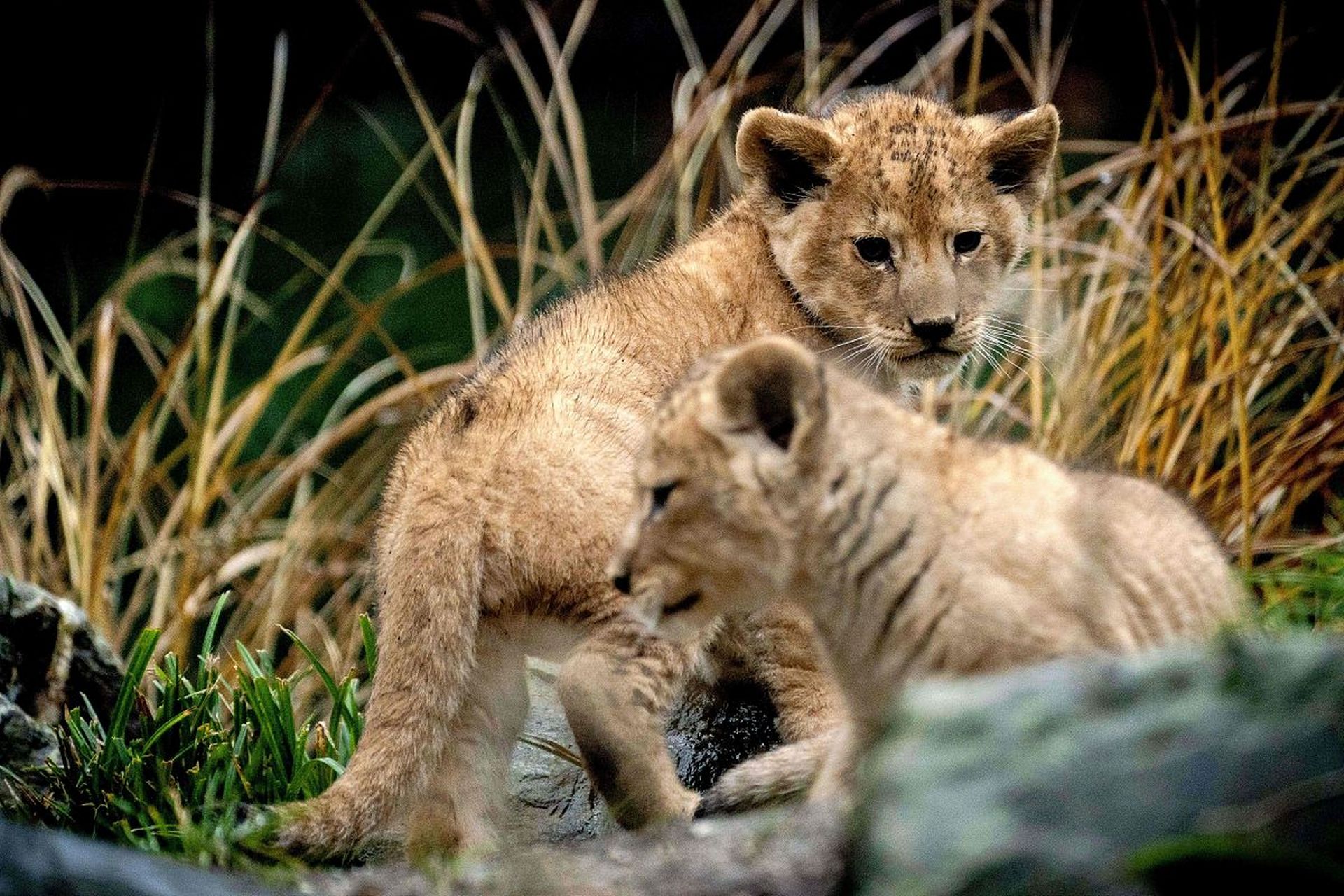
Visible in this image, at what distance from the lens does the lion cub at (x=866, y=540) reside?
3.29m

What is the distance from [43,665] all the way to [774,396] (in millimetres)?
3165

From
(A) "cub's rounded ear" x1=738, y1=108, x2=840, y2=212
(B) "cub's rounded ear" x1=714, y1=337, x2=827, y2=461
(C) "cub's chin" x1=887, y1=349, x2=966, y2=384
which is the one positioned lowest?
(B) "cub's rounded ear" x1=714, y1=337, x2=827, y2=461

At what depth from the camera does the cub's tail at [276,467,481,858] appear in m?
4.08

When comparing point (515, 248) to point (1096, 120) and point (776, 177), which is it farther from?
point (1096, 120)

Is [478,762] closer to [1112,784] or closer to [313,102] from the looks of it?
[1112,784]

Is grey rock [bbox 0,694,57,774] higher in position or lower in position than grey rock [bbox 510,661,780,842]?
lower

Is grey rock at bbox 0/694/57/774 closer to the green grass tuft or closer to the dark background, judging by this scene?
the green grass tuft

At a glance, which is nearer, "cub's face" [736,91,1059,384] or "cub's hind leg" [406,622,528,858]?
"cub's hind leg" [406,622,528,858]

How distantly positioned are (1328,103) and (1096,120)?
12.1ft

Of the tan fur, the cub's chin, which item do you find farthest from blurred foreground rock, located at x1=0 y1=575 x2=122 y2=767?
the cub's chin

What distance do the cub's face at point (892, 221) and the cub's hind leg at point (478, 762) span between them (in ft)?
5.51

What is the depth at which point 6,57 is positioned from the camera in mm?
10477

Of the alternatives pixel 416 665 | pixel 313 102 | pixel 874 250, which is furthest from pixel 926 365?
pixel 313 102

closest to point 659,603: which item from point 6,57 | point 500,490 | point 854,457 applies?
point 854,457
